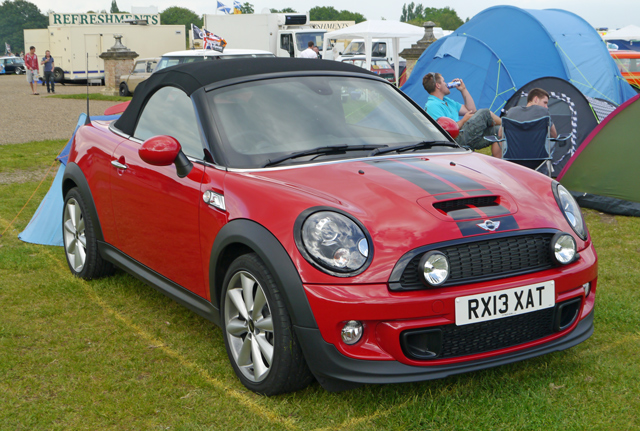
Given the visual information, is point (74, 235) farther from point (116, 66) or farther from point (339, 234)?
point (116, 66)

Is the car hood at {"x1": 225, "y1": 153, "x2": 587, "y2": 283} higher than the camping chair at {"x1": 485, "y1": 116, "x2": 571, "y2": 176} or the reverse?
higher

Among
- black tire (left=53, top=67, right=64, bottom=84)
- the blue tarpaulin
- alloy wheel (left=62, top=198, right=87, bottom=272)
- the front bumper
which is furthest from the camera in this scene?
black tire (left=53, top=67, right=64, bottom=84)

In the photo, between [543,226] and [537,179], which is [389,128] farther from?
[543,226]

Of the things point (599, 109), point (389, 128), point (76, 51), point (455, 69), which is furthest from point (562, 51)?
point (76, 51)

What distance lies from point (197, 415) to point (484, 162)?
1.98 metres

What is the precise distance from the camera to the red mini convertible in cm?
279

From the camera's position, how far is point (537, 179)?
3496 mm

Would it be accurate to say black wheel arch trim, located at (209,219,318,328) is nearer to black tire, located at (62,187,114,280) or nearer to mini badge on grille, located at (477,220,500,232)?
mini badge on grille, located at (477,220,500,232)

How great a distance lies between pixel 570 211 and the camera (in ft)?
11.0

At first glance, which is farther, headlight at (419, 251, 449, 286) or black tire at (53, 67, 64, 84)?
black tire at (53, 67, 64, 84)

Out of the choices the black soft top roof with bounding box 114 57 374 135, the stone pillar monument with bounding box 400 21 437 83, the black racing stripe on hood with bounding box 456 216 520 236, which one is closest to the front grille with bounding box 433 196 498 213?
the black racing stripe on hood with bounding box 456 216 520 236

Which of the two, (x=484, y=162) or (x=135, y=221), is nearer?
(x=484, y=162)

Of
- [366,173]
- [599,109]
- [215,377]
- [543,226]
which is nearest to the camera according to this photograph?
[543,226]

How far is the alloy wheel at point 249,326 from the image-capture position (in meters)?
3.11
